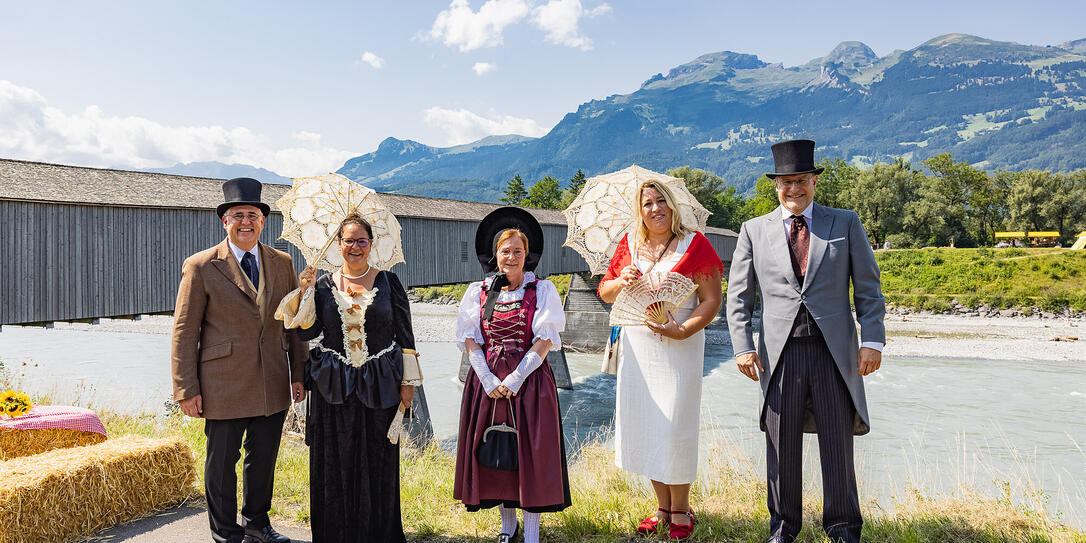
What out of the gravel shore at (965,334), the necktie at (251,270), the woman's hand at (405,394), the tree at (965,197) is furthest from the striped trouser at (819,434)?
the tree at (965,197)

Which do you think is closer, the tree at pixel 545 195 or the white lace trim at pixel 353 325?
the white lace trim at pixel 353 325

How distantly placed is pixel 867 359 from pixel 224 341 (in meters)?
3.39

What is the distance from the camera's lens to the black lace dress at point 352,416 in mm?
3242

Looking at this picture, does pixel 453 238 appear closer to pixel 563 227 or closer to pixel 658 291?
pixel 563 227

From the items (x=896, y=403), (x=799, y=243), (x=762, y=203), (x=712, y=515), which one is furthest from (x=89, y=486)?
(x=762, y=203)

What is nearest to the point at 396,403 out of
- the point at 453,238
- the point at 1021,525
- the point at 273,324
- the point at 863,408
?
the point at 273,324

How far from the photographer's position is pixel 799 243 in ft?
11.0

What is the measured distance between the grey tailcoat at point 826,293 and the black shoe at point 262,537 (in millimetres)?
2747

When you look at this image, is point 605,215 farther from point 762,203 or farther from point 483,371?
point 762,203

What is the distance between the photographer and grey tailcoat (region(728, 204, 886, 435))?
317 centimetres

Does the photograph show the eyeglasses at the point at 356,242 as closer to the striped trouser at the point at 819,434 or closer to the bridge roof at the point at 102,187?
the striped trouser at the point at 819,434

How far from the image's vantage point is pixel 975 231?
54.4 meters

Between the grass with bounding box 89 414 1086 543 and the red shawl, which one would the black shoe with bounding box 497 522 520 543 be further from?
the red shawl

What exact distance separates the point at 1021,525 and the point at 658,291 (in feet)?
7.89
